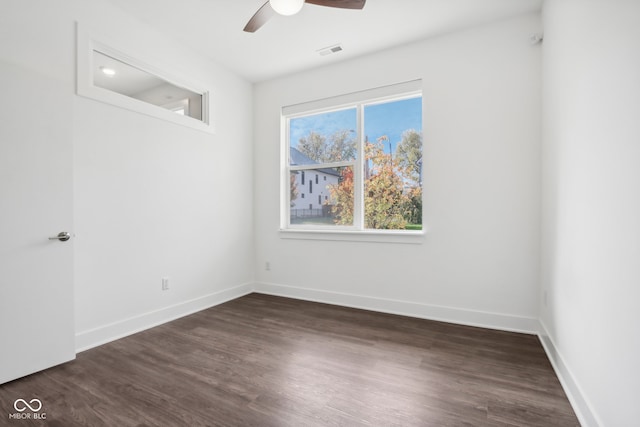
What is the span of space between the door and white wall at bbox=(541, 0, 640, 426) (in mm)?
3181

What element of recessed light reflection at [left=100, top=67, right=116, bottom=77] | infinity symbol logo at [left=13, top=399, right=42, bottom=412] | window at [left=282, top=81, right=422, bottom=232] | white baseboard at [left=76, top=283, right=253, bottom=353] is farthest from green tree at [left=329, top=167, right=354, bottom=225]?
infinity symbol logo at [left=13, top=399, right=42, bottom=412]

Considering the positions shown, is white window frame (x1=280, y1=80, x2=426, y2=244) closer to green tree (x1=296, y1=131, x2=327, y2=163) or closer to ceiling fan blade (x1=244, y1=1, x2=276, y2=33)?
green tree (x1=296, y1=131, x2=327, y2=163)

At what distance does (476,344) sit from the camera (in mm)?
2518

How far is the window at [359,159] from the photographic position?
3.35m

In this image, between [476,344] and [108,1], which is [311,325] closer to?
[476,344]

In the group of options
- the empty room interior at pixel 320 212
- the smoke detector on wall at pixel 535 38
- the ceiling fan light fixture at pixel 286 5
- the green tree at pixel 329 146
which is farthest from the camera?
the green tree at pixel 329 146

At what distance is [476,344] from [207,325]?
7.95 feet

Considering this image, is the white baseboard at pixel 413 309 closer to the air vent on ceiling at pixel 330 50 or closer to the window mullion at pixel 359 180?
the window mullion at pixel 359 180

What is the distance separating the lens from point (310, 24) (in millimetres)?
2893

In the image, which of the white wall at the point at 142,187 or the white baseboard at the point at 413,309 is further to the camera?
the white baseboard at the point at 413,309

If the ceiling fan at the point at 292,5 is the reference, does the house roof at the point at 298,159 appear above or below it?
below

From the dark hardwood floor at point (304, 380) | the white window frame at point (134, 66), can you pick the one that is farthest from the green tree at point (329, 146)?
the dark hardwood floor at point (304, 380)

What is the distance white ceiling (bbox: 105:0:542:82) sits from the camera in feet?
8.63

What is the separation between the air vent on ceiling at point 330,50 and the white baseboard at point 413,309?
108 inches
